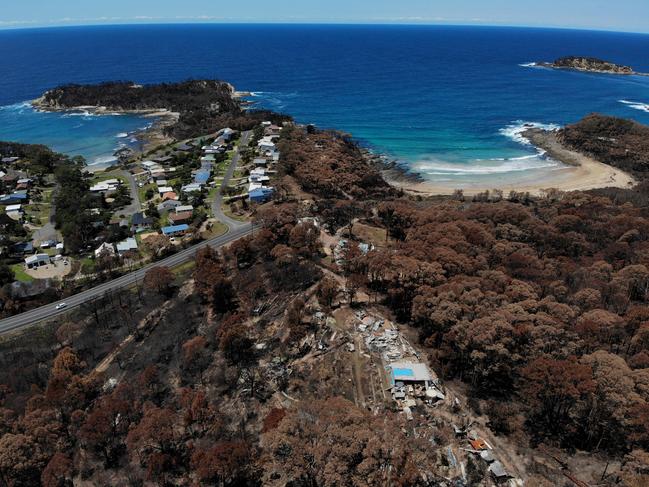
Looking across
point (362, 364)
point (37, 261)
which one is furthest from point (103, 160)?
point (362, 364)

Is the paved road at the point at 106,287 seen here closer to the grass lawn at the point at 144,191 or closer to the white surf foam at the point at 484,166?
the grass lawn at the point at 144,191

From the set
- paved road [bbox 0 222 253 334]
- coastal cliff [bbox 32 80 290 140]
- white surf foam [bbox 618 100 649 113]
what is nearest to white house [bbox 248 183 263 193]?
paved road [bbox 0 222 253 334]

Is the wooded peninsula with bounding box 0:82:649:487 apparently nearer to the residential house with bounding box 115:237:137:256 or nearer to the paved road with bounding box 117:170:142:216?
the residential house with bounding box 115:237:137:256

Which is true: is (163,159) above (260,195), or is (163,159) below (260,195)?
below

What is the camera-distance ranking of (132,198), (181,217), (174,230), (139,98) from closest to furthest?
(174,230) → (181,217) → (132,198) → (139,98)

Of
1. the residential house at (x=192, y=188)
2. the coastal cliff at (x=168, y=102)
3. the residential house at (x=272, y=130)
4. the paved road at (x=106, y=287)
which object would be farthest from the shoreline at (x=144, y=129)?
the paved road at (x=106, y=287)

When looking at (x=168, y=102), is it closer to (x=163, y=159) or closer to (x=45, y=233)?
(x=163, y=159)
